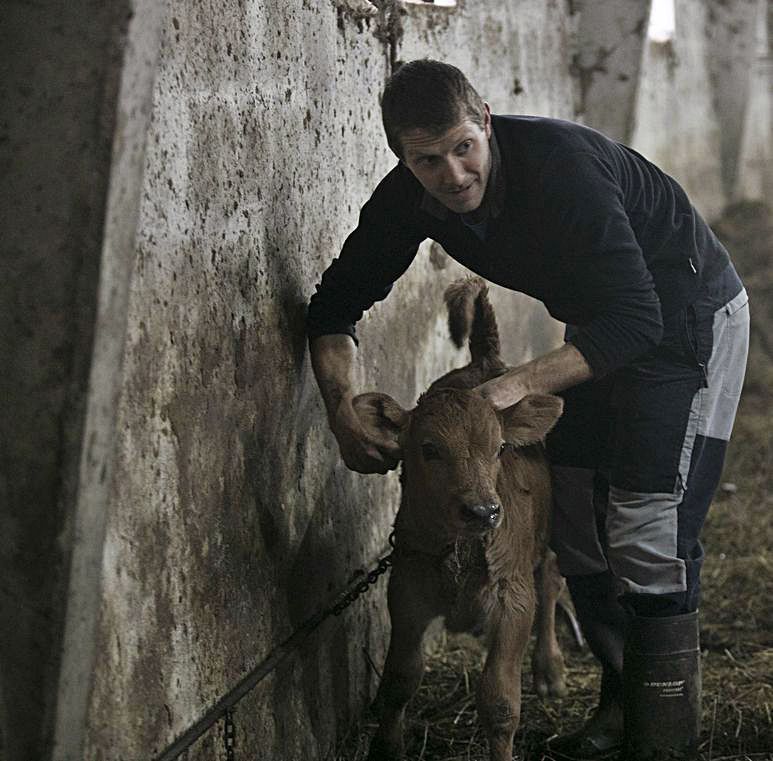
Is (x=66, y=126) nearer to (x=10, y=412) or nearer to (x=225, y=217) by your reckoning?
(x=10, y=412)

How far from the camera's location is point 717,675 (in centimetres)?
492

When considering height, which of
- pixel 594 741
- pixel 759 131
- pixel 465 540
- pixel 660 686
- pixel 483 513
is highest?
pixel 759 131

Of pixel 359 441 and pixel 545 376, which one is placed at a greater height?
pixel 545 376

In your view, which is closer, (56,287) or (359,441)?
(56,287)

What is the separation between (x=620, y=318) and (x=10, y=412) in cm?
178

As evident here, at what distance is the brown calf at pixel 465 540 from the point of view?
12.1 feet

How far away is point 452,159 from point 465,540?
1.22 meters

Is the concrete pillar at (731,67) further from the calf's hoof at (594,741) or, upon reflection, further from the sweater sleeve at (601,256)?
the sweater sleeve at (601,256)

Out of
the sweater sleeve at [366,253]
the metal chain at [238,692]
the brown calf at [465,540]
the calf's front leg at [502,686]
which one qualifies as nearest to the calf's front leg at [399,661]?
the brown calf at [465,540]

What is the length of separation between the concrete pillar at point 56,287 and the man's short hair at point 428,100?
3.51ft

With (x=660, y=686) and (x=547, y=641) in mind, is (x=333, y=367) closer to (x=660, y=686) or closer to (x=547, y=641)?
(x=660, y=686)

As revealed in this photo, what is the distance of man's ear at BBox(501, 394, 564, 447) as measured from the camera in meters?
3.70

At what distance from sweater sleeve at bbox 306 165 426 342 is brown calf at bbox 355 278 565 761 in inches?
12.4

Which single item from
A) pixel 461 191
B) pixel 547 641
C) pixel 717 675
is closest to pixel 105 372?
pixel 461 191
